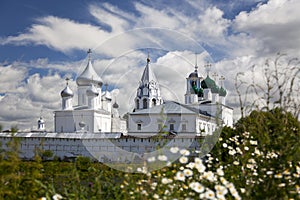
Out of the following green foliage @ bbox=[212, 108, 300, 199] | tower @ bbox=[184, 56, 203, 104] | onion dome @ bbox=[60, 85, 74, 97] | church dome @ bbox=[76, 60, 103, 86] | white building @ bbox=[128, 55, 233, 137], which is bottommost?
green foliage @ bbox=[212, 108, 300, 199]

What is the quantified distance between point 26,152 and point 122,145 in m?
4.76

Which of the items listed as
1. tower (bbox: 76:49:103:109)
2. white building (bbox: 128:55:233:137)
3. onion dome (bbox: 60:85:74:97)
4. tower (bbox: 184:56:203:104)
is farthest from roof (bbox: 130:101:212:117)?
onion dome (bbox: 60:85:74:97)

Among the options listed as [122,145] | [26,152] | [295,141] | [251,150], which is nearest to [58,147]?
[26,152]

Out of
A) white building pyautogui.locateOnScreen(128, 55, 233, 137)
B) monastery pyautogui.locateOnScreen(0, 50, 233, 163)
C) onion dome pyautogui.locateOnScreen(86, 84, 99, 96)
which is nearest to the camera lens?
monastery pyautogui.locateOnScreen(0, 50, 233, 163)

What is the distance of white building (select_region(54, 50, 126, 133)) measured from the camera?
106 feet

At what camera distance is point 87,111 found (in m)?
32.5

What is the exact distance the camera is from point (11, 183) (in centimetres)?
371

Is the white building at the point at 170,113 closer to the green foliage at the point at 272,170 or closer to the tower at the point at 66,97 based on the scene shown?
the green foliage at the point at 272,170

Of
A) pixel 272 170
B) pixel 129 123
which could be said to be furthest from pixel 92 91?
pixel 272 170

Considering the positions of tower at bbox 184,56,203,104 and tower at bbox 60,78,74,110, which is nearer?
tower at bbox 184,56,203,104

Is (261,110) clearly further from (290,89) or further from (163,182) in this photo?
(163,182)

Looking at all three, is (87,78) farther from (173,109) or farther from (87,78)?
(173,109)

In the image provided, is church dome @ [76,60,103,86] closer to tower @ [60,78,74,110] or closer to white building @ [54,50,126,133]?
white building @ [54,50,126,133]

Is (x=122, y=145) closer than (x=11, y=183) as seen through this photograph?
No
